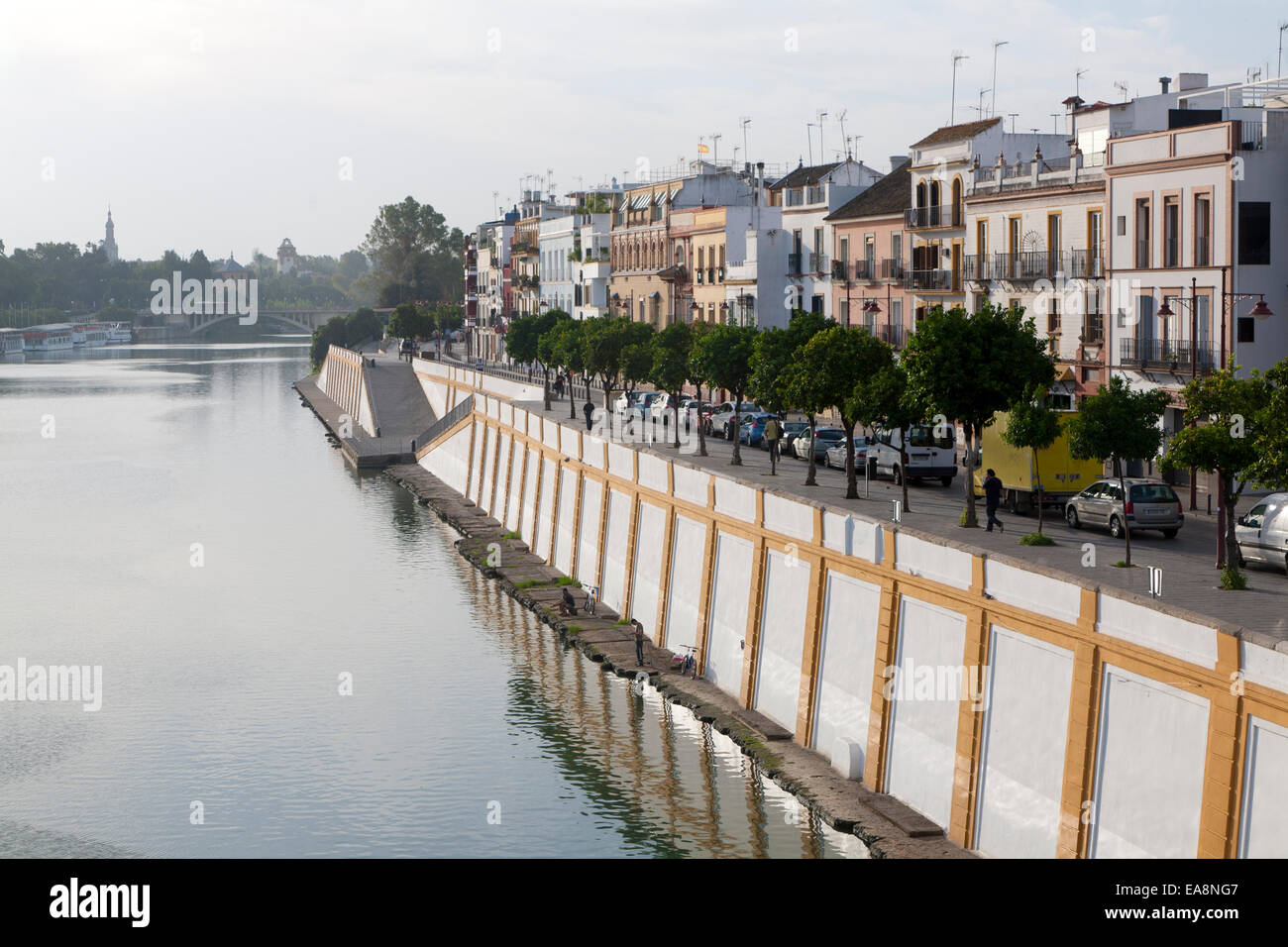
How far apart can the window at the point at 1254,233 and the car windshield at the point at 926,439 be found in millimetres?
10405

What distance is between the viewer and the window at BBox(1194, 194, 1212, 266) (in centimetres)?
4531

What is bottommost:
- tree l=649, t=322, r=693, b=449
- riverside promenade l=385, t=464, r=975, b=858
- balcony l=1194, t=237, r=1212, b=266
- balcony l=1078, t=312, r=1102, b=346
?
riverside promenade l=385, t=464, r=975, b=858

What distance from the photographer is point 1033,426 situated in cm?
3956

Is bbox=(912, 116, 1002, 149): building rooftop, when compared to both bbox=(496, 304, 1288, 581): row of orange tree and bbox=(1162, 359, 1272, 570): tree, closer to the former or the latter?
bbox=(496, 304, 1288, 581): row of orange tree

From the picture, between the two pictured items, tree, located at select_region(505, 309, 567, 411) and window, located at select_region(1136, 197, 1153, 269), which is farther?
tree, located at select_region(505, 309, 567, 411)

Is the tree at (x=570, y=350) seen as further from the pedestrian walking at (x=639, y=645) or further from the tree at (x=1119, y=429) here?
the tree at (x=1119, y=429)

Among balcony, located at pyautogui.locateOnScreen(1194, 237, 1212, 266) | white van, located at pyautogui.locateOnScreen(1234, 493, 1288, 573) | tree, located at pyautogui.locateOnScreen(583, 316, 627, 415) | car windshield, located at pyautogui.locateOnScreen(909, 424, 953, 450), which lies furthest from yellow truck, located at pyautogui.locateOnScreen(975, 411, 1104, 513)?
tree, located at pyautogui.locateOnScreen(583, 316, 627, 415)

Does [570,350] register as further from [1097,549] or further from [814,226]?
[1097,549]

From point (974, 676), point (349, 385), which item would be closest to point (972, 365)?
point (974, 676)

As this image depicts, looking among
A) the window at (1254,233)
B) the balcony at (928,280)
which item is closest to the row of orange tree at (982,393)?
the window at (1254,233)

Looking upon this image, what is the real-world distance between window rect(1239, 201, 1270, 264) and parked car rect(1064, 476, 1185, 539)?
1056cm

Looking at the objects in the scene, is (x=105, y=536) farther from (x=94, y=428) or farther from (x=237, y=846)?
(x=94, y=428)

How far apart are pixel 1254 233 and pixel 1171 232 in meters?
2.81

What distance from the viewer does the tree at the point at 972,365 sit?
40.1 metres
